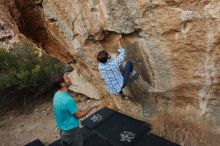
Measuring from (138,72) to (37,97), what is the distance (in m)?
3.74

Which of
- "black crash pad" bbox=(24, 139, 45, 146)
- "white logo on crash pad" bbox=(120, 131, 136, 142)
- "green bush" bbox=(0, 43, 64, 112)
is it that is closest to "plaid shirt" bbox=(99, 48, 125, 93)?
"white logo on crash pad" bbox=(120, 131, 136, 142)

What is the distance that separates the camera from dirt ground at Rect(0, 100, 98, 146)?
20.3 feet

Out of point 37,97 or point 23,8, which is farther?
point 37,97

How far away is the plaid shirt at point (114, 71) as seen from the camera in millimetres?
4363

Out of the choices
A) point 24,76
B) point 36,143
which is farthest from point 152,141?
point 24,76

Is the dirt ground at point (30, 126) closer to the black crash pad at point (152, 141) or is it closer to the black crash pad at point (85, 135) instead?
the black crash pad at point (85, 135)

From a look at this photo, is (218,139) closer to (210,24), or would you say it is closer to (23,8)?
(210,24)

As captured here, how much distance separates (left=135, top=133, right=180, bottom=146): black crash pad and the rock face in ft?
1.26

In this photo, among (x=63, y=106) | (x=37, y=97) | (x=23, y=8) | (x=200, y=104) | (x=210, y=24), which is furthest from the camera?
(x=37, y=97)

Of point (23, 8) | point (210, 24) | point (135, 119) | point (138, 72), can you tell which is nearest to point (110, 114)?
point (135, 119)

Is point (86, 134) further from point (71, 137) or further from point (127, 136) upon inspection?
point (71, 137)

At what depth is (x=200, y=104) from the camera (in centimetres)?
421

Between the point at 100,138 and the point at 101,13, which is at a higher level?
the point at 101,13

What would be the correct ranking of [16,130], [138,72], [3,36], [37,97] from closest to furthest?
[138,72]
[16,130]
[37,97]
[3,36]
